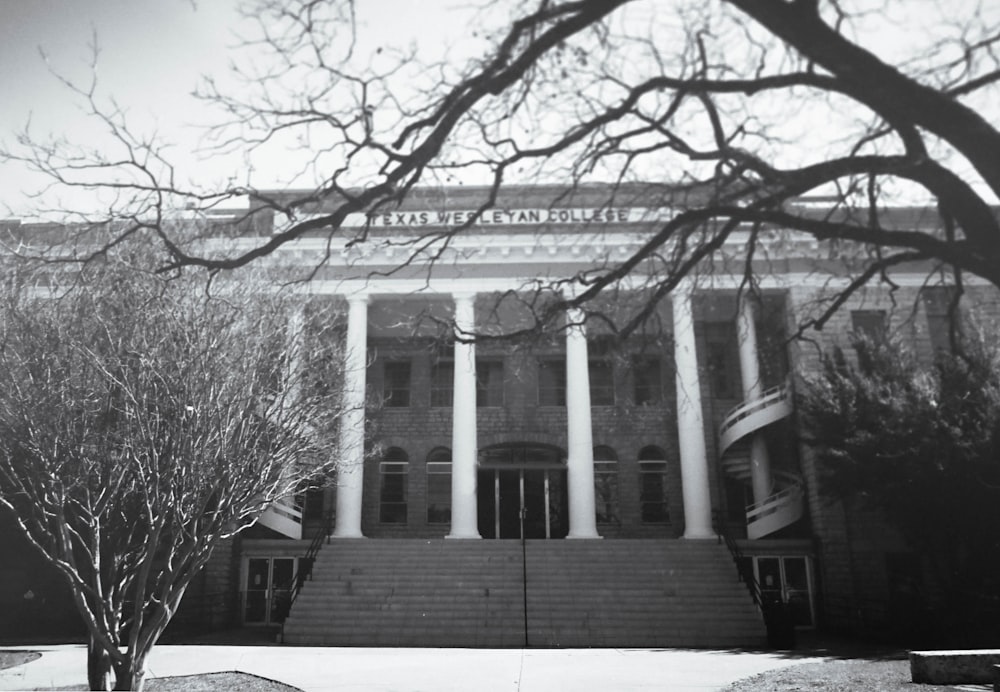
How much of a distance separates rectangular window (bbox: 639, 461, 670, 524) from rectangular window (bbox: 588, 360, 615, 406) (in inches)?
99.3

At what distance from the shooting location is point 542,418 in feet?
91.1

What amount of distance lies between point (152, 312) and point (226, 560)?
44.0ft

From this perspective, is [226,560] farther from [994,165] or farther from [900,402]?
[994,165]

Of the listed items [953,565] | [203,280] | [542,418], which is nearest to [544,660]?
[203,280]

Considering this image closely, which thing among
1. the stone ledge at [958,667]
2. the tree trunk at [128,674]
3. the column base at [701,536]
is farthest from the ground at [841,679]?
the column base at [701,536]

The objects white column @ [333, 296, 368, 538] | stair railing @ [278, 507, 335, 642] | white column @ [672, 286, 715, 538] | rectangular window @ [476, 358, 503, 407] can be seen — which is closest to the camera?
stair railing @ [278, 507, 335, 642]

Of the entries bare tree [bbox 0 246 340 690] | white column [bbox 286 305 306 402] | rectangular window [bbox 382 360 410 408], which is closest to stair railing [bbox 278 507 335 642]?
rectangular window [bbox 382 360 410 408]

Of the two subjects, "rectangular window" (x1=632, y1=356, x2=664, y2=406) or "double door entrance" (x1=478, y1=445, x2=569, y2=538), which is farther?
"rectangular window" (x1=632, y1=356, x2=664, y2=406)

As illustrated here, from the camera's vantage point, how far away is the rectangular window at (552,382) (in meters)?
28.2

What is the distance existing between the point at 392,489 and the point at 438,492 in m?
1.54

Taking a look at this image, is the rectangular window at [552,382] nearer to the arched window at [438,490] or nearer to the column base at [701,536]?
the arched window at [438,490]

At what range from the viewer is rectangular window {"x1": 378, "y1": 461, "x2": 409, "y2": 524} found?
27000 millimetres

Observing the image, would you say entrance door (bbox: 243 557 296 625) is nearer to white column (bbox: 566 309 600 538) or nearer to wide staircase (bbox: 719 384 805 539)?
white column (bbox: 566 309 600 538)

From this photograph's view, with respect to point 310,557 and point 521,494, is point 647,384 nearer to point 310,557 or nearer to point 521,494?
point 521,494
